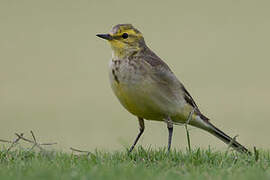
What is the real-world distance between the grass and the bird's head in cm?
183

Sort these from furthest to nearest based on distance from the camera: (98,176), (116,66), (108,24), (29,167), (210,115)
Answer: (108,24) < (210,115) < (116,66) < (29,167) < (98,176)

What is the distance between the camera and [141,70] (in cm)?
830

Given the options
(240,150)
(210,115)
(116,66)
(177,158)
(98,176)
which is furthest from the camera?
(210,115)

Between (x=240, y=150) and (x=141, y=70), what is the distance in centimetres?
165

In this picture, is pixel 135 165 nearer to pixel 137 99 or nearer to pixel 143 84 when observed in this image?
pixel 137 99

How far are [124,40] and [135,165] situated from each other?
109 inches

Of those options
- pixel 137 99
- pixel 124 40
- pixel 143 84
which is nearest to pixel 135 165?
pixel 137 99

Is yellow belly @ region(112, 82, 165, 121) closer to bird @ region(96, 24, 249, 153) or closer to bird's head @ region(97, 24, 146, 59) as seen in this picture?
bird @ region(96, 24, 249, 153)

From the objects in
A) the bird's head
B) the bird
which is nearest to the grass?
the bird

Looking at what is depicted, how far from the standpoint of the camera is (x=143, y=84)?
26.8 feet

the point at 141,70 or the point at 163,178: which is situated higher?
the point at 141,70

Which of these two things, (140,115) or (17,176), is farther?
(140,115)

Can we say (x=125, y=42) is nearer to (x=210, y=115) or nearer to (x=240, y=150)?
(x=240, y=150)

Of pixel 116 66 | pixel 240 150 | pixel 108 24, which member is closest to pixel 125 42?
pixel 116 66
